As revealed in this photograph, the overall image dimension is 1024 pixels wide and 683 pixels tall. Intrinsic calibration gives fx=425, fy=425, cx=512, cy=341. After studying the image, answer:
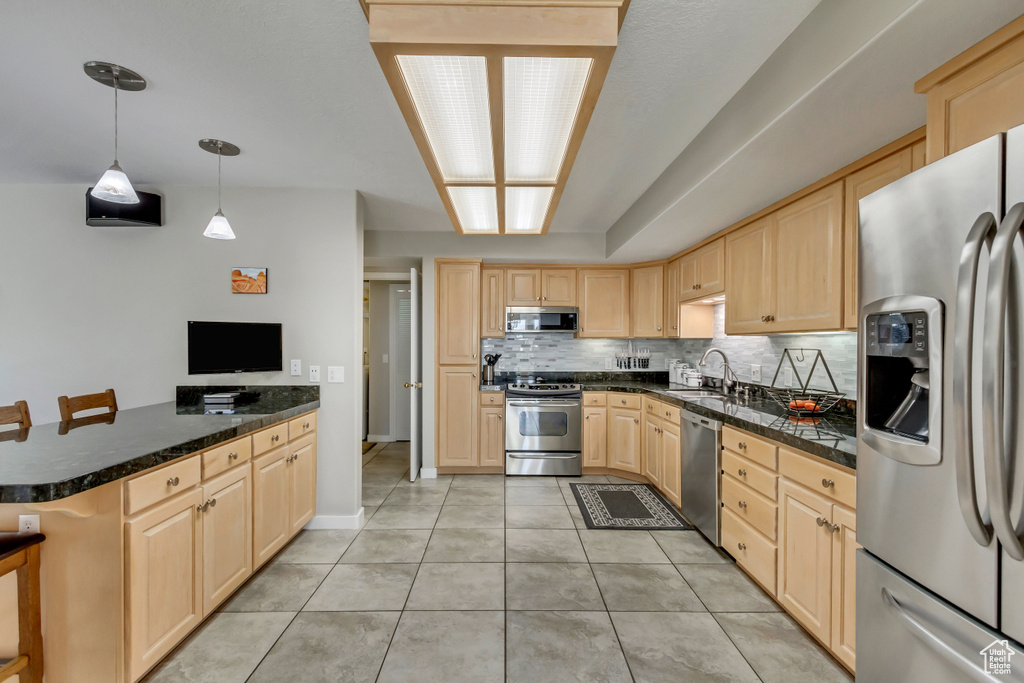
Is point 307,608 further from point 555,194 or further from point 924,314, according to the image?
point 924,314

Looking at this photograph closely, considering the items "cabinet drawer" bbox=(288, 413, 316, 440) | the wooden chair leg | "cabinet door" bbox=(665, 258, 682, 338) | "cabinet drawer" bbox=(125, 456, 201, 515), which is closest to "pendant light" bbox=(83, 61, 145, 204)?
"cabinet drawer" bbox=(125, 456, 201, 515)

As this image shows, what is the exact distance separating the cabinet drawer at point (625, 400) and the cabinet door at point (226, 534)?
3173mm

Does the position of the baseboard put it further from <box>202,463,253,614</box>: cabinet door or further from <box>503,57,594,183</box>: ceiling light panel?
<box>503,57,594,183</box>: ceiling light panel

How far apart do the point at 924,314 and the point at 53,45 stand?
298 cm

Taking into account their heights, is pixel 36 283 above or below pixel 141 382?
above

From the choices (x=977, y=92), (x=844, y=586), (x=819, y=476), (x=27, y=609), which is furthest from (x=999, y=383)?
(x=27, y=609)

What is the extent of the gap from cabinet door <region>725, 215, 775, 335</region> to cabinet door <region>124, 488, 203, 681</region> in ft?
10.7

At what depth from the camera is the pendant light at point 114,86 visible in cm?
173

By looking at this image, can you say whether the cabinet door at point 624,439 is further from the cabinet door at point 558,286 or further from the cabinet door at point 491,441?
the cabinet door at point 558,286

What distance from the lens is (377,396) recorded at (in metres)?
5.71

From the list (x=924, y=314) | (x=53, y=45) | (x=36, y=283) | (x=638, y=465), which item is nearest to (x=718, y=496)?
(x=638, y=465)

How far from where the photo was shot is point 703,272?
3.62 metres

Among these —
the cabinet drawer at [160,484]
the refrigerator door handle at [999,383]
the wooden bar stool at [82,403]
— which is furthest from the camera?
the wooden bar stool at [82,403]

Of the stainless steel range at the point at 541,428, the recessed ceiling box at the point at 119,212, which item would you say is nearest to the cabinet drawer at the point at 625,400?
the stainless steel range at the point at 541,428
